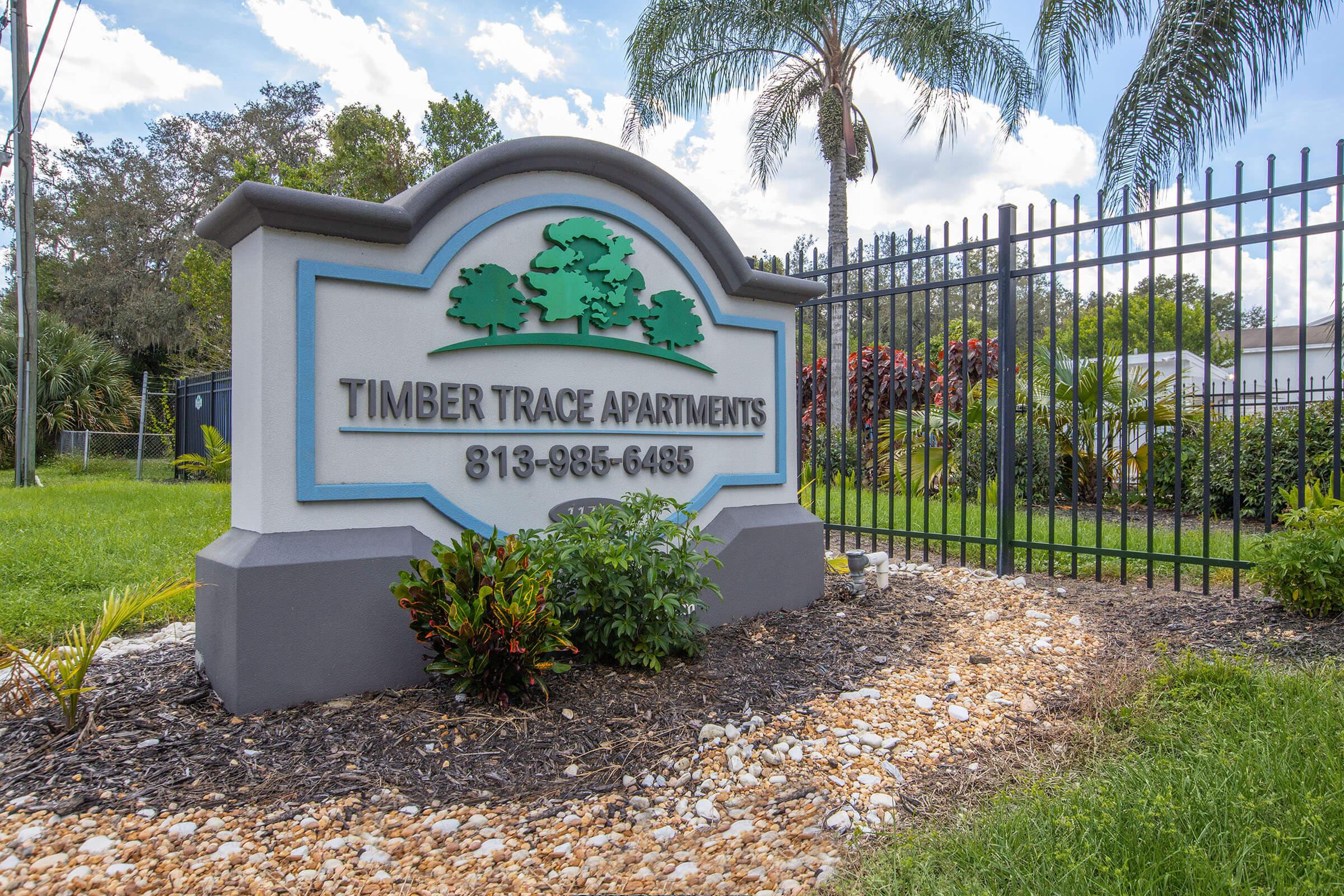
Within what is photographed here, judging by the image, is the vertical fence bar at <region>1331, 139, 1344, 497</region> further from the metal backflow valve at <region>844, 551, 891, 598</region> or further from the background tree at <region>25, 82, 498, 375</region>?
the background tree at <region>25, 82, 498, 375</region>

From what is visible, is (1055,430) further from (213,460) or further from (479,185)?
(213,460)

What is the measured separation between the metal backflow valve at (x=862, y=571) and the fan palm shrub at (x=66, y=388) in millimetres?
17650

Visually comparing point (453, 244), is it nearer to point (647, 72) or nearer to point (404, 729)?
point (404, 729)

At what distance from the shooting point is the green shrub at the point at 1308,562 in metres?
4.42

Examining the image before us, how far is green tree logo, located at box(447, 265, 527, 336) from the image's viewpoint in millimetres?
4055

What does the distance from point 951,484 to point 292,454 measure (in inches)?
370

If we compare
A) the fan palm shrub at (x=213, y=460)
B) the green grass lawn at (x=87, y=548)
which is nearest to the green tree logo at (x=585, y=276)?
the green grass lawn at (x=87, y=548)

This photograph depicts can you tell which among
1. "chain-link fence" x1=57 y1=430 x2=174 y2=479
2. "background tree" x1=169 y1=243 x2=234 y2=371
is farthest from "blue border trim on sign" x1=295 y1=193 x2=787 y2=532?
"chain-link fence" x1=57 y1=430 x2=174 y2=479

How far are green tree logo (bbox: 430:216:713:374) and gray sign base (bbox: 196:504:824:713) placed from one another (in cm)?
103

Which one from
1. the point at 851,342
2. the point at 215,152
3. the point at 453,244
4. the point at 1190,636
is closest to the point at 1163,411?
the point at 1190,636

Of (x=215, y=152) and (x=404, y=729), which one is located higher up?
(x=215, y=152)

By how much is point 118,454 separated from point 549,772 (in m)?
18.4

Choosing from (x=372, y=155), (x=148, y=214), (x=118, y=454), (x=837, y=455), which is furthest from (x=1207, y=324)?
(x=148, y=214)

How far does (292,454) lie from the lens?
3.60 meters
